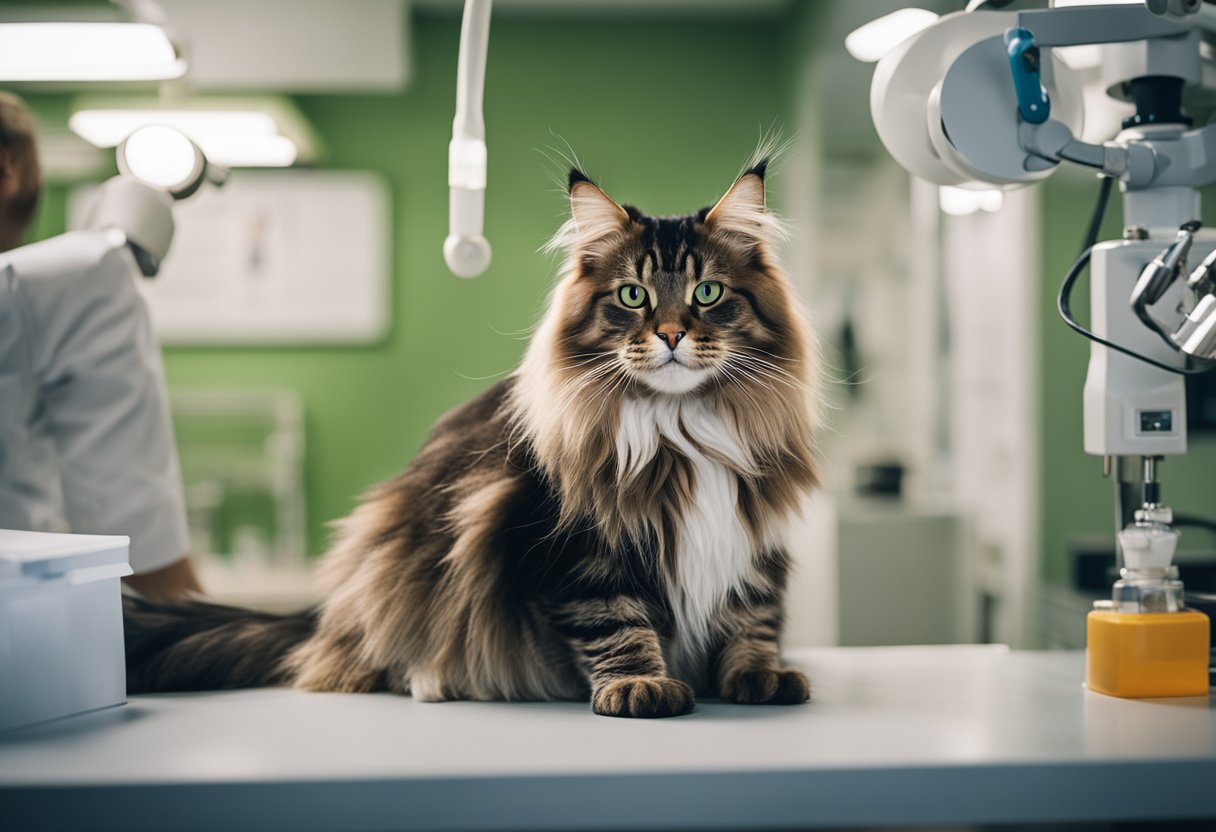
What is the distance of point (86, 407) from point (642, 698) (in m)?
1.06

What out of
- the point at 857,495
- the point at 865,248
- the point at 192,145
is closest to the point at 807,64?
the point at 865,248

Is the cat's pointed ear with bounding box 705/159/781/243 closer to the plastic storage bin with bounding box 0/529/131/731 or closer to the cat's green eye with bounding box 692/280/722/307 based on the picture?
the cat's green eye with bounding box 692/280/722/307

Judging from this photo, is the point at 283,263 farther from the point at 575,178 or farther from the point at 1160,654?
the point at 1160,654

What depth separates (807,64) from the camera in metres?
3.90

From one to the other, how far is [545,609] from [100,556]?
43cm

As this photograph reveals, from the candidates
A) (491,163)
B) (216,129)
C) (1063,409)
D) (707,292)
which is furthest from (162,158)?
(491,163)

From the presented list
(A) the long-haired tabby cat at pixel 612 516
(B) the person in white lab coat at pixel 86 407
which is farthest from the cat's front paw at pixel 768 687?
(B) the person in white lab coat at pixel 86 407

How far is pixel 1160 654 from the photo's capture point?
93 cm

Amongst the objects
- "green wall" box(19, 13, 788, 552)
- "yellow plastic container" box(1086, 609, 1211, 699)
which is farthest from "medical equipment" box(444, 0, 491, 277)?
"green wall" box(19, 13, 788, 552)

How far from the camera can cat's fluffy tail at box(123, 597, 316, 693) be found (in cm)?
103

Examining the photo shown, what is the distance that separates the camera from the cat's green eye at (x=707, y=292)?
1.00 meters

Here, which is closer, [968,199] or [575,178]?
[575,178]

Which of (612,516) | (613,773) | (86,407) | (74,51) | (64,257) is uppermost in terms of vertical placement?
(74,51)

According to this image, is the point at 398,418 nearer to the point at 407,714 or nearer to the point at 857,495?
the point at 857,495
